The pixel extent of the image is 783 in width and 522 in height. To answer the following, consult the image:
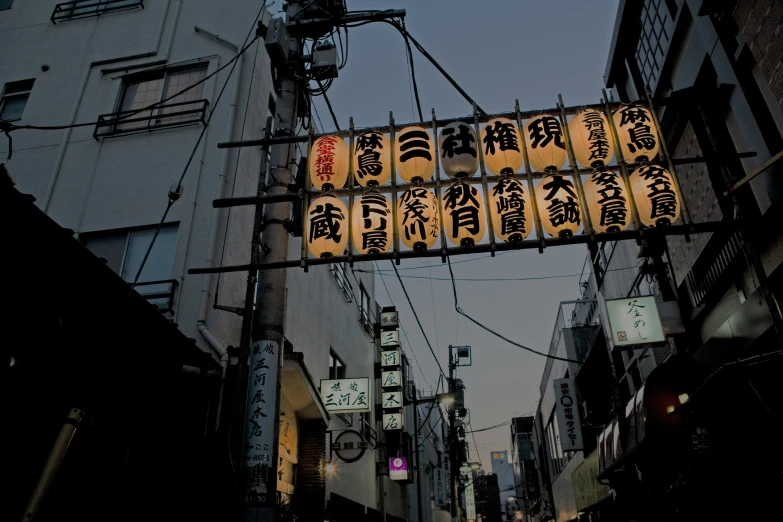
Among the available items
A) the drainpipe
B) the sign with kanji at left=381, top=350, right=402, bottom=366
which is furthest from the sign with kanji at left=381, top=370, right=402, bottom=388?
the drainpipe

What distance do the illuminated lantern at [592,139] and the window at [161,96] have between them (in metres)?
10.3

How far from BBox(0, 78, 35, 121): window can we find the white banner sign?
24.3 m

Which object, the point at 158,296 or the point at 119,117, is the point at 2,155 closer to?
the point at 119,117

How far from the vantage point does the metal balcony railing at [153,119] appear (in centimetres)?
1445

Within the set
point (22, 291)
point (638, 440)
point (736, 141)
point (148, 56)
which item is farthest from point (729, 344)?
point (148, 56)

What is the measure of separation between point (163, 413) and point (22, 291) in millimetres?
3469

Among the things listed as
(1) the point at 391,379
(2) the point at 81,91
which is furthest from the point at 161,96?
(1) the point at 391,379

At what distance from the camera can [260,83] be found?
1587 cm

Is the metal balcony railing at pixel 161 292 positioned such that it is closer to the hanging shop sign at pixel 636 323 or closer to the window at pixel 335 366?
the window at pixel 335 366

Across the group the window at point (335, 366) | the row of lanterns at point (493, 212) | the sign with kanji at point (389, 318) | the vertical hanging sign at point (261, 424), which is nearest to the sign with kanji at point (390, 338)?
the sign with kanji at point (389, 318)

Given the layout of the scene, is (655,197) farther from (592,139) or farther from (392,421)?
(392,421)

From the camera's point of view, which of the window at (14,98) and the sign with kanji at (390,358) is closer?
the window at (14,98)

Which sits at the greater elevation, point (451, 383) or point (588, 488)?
point (451, 383)

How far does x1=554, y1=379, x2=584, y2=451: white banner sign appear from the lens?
23.3 metres
